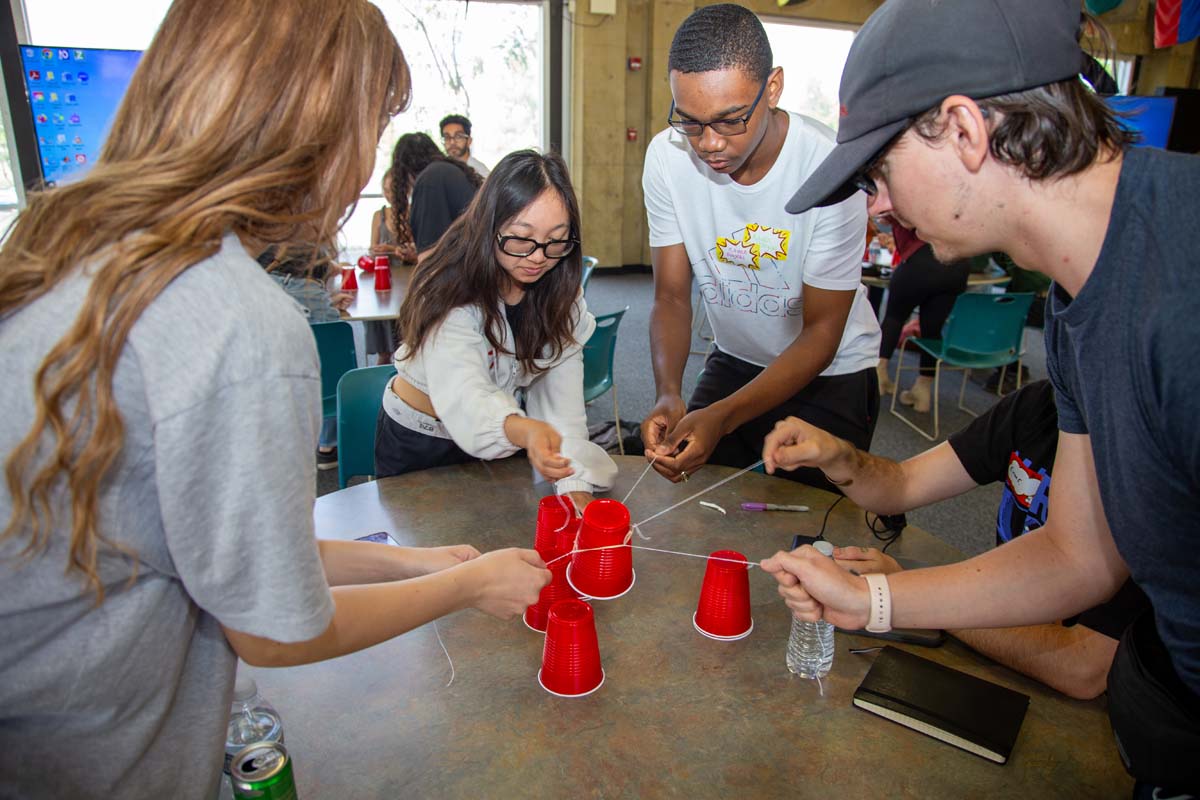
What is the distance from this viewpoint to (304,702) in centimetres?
123

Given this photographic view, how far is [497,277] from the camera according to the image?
210 centimetres

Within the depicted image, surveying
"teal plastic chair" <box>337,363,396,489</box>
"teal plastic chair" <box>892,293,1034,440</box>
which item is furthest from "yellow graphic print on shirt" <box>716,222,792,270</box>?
"teal plastic chair" <box>892,293,1034,440</box>

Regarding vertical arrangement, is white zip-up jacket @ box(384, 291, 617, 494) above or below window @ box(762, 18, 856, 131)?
below

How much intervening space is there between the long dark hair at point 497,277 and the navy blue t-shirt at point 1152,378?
1.35m

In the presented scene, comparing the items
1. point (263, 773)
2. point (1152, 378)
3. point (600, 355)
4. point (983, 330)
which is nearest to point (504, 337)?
point (263, 773)

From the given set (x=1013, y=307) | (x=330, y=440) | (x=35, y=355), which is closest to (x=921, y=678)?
(x=35, y=355)

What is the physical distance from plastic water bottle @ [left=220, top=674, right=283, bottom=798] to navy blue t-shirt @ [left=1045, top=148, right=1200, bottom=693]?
45.4 inches

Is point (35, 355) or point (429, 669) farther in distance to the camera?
point (429, 669)

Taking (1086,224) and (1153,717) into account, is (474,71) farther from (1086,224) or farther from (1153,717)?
(1153,717)

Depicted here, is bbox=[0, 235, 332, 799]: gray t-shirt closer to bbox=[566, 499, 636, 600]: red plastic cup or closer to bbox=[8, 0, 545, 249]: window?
bbox=[566, 499, 636, 600]: red plastic cup

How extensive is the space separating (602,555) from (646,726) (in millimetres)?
375

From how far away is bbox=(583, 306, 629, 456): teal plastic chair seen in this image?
3.69 metres

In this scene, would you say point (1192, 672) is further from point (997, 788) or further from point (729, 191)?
point (729, 191)

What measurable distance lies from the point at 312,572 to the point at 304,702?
50 cm
